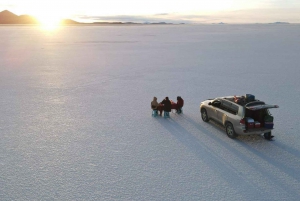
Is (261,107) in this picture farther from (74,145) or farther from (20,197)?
(20,197)

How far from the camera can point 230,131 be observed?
366 inches

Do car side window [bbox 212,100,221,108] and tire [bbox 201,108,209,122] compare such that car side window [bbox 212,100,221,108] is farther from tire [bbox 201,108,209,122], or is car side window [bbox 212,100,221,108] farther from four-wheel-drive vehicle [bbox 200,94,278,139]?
tire [bbox 201,108,209,122]

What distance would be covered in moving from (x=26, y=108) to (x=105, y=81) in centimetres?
619

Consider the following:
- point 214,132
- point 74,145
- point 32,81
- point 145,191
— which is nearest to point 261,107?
point 214,132

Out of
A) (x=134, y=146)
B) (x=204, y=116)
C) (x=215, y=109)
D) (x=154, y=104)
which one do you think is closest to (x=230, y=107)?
(x=215, y=109)

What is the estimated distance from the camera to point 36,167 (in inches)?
296

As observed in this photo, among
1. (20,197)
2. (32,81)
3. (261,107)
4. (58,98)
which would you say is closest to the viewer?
(20,197)

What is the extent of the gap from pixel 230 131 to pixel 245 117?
2.49 ft

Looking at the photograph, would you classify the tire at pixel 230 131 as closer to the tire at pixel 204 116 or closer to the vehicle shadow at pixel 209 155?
the vehicle shadow at pixel 209 155

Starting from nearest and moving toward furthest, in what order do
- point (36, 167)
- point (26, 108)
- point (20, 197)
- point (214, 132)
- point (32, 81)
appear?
point (20, 197)
point (36, 167)
point (214, 132)
point (26, 108)
point (32, 81)

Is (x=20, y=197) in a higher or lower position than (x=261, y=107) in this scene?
lower

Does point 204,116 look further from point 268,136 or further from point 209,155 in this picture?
point 209,155

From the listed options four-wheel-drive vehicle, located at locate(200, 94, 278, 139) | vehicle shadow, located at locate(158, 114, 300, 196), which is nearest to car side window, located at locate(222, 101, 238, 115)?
four-wheel-drive vehicle, located at locate(200, 94, 278, 139)

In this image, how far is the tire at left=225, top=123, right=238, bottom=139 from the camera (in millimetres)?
9141
